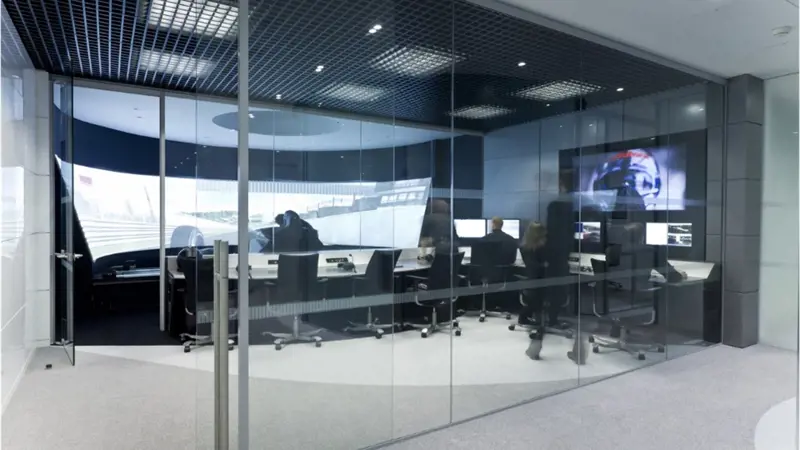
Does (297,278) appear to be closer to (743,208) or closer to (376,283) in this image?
(376,283)

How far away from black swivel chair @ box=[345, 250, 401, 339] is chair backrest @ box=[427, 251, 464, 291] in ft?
0.98

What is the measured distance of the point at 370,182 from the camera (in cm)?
304

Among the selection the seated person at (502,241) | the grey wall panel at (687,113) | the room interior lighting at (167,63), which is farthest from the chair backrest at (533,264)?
the room interior lighting at (167,63)

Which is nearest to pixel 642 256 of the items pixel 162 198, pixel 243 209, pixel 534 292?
pixel 534 292

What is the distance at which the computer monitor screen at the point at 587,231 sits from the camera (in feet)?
13.9

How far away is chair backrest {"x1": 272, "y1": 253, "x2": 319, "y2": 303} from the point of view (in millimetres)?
2670

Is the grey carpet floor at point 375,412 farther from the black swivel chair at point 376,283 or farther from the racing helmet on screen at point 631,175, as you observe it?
the racing helmet on screen at point 631,175

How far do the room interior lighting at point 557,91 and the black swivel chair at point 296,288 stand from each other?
2.17 metres

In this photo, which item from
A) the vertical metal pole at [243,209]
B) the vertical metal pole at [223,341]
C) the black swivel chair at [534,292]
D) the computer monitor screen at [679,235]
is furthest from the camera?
the computer monitor screen at [679,235]

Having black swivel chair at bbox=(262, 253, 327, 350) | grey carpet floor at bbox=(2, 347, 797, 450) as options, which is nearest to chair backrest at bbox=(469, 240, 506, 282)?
grey carpet floor at bbox=(2, 347, 797, 450)

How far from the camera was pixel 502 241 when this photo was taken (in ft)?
12.1

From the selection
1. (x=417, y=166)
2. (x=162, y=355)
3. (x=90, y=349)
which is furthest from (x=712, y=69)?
(x=90, y=349)

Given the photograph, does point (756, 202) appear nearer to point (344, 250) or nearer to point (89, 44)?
point (344, 250)

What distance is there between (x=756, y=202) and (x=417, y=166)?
4692mm
